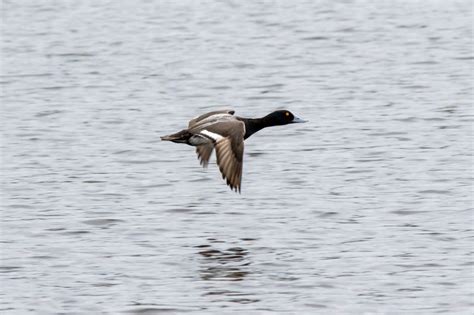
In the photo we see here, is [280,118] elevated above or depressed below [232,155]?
below

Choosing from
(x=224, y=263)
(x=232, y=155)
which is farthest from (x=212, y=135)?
(x=224, y=263)

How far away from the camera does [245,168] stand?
18922mm

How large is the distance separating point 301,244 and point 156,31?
1897 centimetres

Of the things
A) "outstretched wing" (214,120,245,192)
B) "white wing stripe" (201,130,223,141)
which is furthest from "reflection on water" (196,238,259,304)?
"white wing stripe" (201,130,223,141)

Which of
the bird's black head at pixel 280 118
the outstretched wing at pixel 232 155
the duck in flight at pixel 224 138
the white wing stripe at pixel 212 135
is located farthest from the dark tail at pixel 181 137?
the bird's black head at pixel 280 118

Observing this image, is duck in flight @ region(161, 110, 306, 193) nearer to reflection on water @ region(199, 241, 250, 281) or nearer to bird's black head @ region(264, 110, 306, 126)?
bird's black head @ region(264, 110, 306, 126)

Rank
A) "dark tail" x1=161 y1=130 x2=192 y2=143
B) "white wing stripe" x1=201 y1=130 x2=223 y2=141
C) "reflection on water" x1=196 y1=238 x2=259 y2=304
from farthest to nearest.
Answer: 1. "dark tail" x1=161 y1=130 x2=192 y2=143
2. "white wing stripe" x1=201 y1=130 x2=223 y2=141
3. "reflection on water" x1=196 y1=238 x2=259 y2=304

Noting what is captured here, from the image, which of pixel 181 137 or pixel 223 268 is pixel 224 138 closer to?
pixel 181 137

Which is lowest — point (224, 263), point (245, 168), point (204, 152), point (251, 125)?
point (245, 168)

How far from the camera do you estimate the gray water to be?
1307 cm

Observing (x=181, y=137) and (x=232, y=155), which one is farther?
(x=181, y=137)

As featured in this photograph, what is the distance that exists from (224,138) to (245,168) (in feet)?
10.8

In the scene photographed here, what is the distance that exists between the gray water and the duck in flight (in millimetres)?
607

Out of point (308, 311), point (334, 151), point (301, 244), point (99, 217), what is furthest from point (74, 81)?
point (308, 311)
